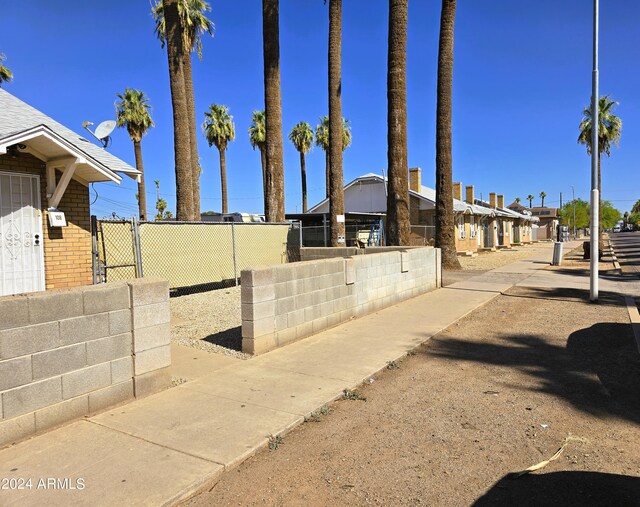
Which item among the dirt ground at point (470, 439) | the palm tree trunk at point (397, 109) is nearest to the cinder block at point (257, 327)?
the dirt ground at point (470, 439)

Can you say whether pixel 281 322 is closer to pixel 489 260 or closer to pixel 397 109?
pixel 397 109

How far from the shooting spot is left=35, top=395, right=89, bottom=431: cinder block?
4.12 m

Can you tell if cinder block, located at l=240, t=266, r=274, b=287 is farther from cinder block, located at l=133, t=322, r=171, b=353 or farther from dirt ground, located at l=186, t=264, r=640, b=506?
dirt ground, located at l=186, t=264, r=640, b=506

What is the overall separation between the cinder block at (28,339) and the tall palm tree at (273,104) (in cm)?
1320

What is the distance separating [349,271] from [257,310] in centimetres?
274

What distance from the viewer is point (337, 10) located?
1919 cm

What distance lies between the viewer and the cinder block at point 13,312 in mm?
3811

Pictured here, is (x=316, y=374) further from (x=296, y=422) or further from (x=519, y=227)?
(x=519, y=227)

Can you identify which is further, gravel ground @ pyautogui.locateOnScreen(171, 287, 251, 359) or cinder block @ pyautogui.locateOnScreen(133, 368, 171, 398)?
gravel ground @ pyautogui.locateOnScreen(171, 287, 251, 359)

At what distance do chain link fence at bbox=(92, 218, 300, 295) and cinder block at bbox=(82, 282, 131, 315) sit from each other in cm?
416

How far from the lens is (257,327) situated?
664 cm

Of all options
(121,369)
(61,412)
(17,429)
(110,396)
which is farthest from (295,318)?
(17,429)

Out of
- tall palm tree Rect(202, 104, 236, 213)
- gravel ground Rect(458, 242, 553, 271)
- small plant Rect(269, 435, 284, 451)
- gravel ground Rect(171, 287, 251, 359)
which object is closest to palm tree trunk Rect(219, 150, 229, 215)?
tall palm tree Rect(202, 104, 236, 213)

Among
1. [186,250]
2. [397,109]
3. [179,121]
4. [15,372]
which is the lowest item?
[15,372]
